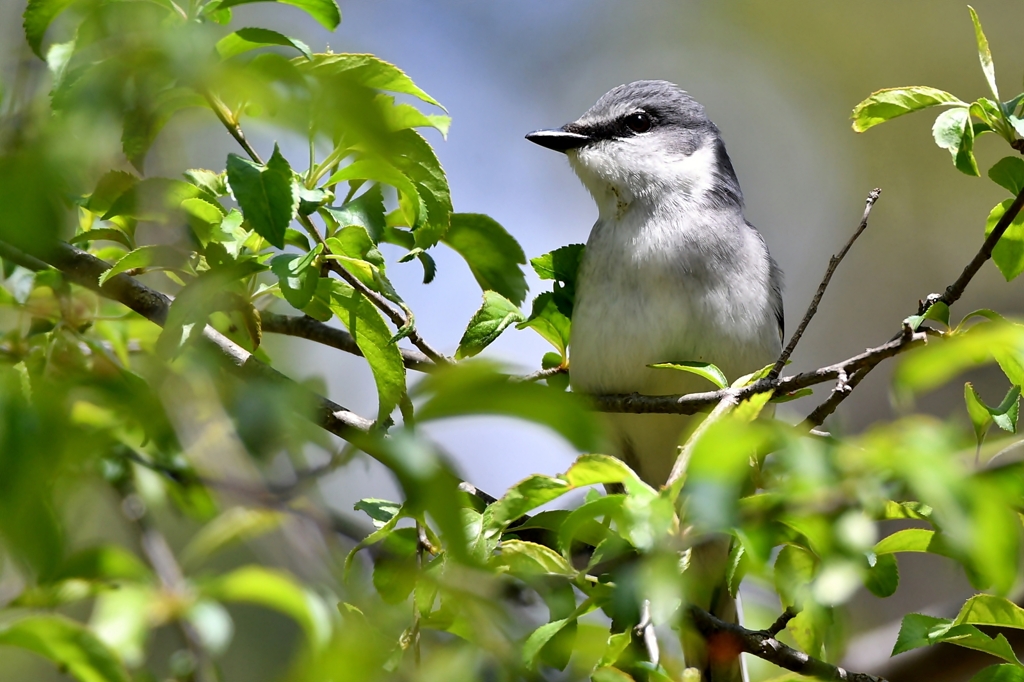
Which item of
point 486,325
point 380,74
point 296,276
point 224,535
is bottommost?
point 224,535

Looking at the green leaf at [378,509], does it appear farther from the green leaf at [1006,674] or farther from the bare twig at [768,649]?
the green leaf at [1006,674]

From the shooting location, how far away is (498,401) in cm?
89

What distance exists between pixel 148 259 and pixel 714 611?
250 cm

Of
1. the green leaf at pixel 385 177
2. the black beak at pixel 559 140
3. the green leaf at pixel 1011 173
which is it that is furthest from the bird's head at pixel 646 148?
the green leaf at pixel 385 177

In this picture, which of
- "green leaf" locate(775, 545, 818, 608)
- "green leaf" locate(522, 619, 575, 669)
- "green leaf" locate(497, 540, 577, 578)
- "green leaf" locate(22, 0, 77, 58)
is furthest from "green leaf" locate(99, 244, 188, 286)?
"green leaf" locate(775, 545, 818, 608)

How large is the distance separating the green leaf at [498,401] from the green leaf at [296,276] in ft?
3.80

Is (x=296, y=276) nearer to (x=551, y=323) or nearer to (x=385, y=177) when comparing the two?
(x=385, y=177)

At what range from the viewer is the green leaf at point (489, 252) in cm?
275

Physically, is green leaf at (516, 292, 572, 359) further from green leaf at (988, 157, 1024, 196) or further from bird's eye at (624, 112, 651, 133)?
bird's eye at (624, 112, 651, 133)

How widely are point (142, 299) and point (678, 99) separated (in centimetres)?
308

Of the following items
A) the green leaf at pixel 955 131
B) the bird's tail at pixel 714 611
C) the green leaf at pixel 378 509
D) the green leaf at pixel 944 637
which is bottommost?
the bird's tail at pixel 714 611

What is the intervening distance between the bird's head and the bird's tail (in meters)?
1.50

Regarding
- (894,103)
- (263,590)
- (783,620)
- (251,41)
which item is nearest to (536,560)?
(263,590)

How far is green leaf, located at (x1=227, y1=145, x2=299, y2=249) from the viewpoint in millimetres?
1979
